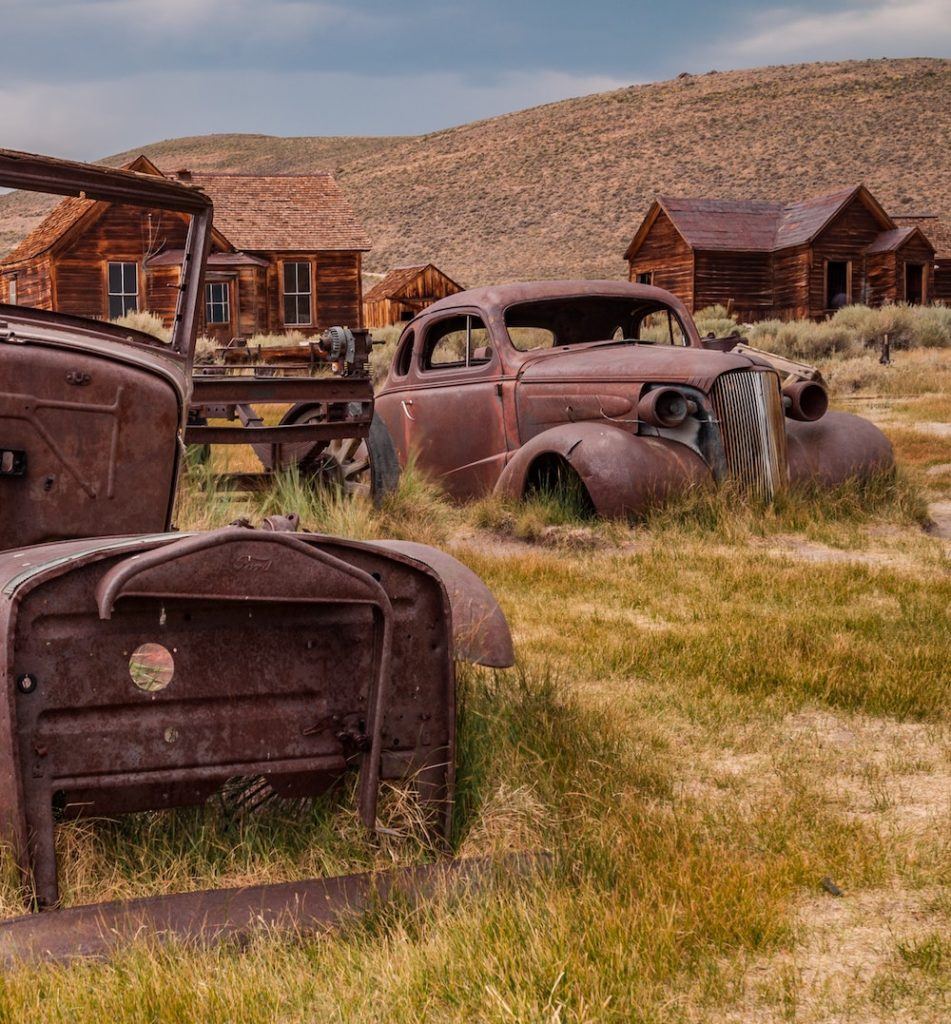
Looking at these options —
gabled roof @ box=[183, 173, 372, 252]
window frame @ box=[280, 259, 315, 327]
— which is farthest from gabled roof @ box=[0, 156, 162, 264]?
window frame @ box=[280, 259, 315, 327]

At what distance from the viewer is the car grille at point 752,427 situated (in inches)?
320

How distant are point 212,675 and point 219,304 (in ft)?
95.6

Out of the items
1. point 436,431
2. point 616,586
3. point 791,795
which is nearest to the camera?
point 791,795

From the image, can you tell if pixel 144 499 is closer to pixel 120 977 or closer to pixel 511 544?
pixel 120 977

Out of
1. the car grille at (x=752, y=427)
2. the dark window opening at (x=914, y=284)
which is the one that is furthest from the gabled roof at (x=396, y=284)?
the car grille at (x=752, y=427)

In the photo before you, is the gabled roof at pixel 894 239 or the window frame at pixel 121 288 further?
the gabled roof at pixel 894 239

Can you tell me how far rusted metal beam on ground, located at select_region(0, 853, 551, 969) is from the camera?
98.6 inches

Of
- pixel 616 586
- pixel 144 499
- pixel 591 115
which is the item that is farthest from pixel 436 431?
pixel 591 115

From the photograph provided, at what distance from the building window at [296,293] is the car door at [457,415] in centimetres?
2295

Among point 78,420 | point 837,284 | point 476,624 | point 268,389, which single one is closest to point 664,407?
point 268,389

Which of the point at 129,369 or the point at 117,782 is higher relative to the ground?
the point at 129,369

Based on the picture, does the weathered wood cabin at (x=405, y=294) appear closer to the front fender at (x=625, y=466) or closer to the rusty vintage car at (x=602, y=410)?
the rusty vintage car at (x=602, y=410)

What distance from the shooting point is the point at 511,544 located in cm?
802

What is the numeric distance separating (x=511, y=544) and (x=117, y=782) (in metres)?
5.42
